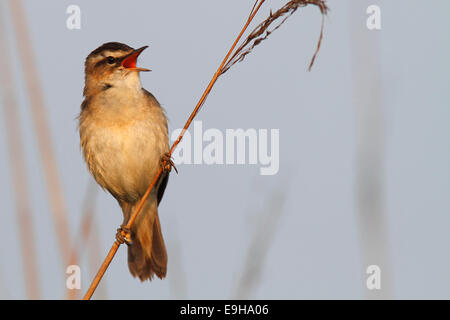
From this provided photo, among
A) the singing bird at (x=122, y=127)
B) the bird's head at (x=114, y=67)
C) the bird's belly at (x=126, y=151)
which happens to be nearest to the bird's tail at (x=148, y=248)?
the singing bird at (x=122, y=127)

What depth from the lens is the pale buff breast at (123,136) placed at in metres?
4.60

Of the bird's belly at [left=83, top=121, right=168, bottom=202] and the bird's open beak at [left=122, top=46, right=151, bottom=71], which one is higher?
the bird's open beak at [left=122, top=46, right=151, bottom=71]

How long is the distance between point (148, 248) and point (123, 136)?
1.02 metres

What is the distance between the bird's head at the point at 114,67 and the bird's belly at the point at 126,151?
0.32 m

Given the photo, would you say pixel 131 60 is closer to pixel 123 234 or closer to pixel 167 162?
pixel 167 162

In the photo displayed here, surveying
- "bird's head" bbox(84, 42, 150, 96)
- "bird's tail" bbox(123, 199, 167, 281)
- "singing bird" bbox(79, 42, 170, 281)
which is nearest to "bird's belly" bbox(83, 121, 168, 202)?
"singing bird" bbox(79, 42, 170, 281)

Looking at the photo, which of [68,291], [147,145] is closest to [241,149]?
[147,145]

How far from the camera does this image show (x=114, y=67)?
15.2 ft

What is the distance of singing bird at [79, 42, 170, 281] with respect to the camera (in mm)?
4594

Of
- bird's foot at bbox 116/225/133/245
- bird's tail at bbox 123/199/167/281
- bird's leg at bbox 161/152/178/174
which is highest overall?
bird's leg at bbox 161/152/178/174

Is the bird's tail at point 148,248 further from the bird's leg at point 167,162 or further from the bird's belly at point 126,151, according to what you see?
the bird's leg at point 167,162

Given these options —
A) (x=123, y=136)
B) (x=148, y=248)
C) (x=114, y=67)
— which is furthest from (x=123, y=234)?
(x=114, y=67)

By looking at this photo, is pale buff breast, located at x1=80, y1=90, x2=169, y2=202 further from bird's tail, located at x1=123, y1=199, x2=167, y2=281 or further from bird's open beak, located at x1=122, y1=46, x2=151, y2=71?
bird's tail, located at x1=123, y1=199, x2=167, y2=281
